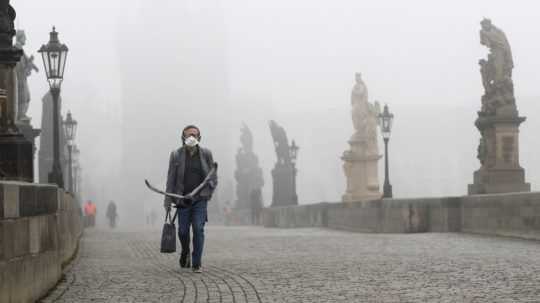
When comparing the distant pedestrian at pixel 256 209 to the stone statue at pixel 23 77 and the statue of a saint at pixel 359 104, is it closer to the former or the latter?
the statue of a saint at pixel 359 104

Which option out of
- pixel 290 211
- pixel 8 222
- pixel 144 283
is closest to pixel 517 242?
pixel 144 283

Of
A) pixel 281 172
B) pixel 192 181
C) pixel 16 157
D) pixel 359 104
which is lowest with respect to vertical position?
pixel 192 181

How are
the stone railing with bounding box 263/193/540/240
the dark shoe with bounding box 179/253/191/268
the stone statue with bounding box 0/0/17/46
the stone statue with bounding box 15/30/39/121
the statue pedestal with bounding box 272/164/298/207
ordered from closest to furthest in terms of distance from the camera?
1. the stone statue with bounding box 0/0/17/46
2. the dark shoe with bounding box 179/253/191/268
3. the stone railing with bounding box 263/193/540/240
4. the stone statue with bounding box 15/30/39/121
5. the statue pedestal with bounding box 272/164/298/207

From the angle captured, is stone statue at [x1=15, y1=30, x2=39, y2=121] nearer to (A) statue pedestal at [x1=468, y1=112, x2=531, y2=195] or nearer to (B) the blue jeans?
(A) statue pedestal at [x1=468, y1=112, x2=531, y2=195]

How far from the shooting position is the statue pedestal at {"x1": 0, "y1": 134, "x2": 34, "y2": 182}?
1147 centimetres

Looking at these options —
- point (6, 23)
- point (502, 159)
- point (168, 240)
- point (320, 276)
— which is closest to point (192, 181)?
point (168, 240)

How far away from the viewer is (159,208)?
150m

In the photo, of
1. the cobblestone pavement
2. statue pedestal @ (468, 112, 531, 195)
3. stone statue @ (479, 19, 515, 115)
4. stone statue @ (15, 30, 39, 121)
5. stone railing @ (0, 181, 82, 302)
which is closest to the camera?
stone railing @ (0, 181, 82, 302)

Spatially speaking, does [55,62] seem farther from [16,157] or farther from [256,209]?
[256,209]

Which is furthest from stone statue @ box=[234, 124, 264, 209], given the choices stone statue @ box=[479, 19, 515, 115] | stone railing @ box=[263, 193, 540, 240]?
stone statue @ box=[479, 19, 515, 115]

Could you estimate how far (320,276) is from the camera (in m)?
10.4

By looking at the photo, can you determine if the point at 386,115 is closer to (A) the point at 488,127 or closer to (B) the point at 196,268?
(A) the point at 488,127

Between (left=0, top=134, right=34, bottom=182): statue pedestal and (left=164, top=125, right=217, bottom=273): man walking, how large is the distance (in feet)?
5.04

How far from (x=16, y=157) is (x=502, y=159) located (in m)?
18.6
